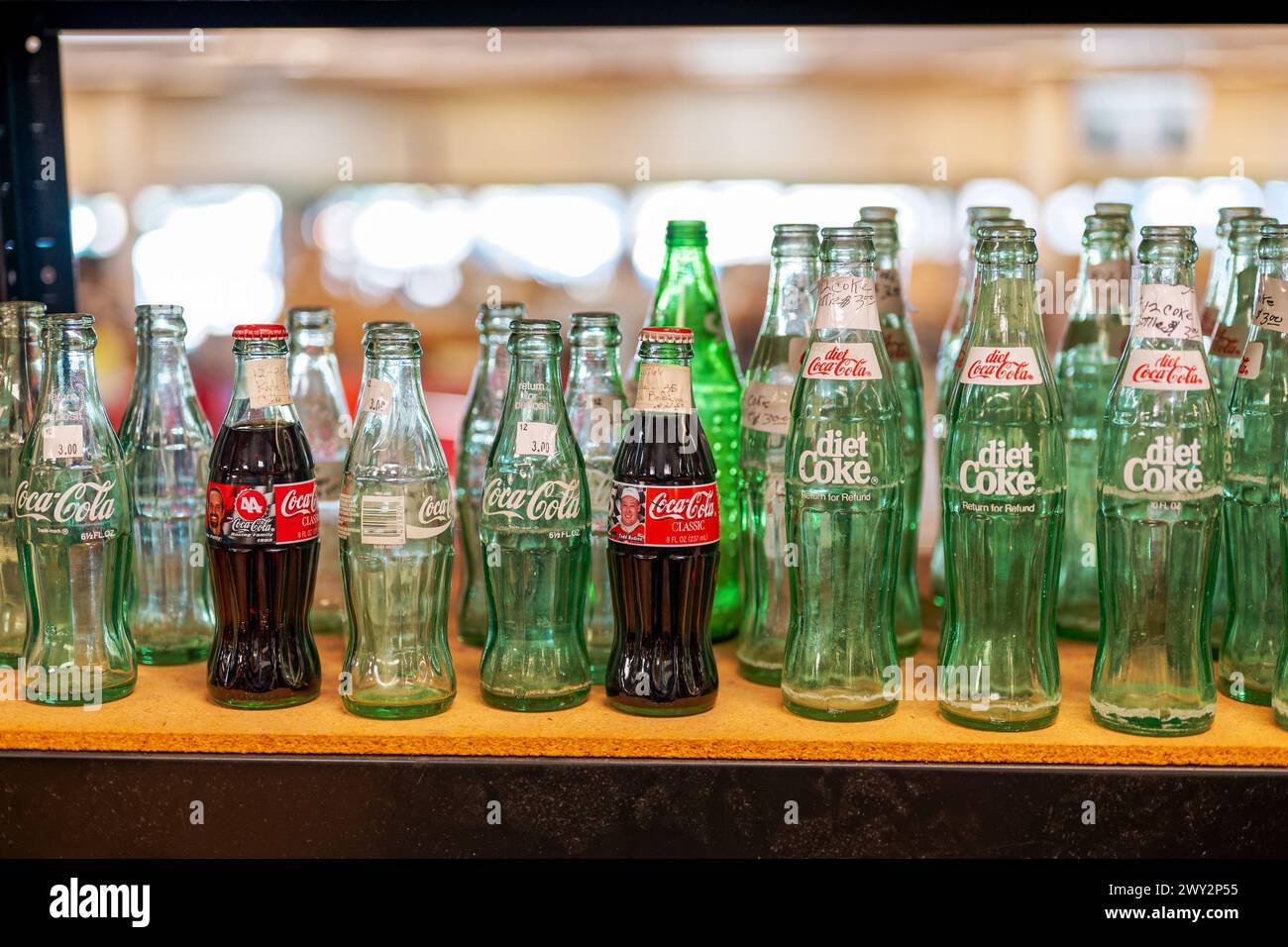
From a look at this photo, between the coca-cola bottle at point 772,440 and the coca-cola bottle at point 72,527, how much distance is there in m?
0.69

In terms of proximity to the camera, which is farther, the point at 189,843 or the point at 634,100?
the point at 634,100

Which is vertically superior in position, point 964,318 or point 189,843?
point 964,318

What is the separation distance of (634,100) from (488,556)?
2.61ft

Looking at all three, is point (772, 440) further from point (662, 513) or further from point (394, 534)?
point (394, 534)

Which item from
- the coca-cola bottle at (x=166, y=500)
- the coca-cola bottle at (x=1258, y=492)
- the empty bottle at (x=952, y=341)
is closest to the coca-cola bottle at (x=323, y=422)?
the coca-cola bottle at (x=166, y=500)

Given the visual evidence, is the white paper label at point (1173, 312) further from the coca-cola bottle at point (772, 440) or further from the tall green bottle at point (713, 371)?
the tall green bottle at point (713, 371)

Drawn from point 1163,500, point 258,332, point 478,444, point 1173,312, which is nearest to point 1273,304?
point 1173,312

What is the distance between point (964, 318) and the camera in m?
1.67

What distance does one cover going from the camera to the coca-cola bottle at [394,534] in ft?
4.37

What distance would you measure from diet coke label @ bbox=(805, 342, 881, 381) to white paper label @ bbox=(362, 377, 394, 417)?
446 millimetres

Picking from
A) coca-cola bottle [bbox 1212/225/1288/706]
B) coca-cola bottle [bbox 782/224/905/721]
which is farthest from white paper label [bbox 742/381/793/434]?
coca-cola bottle [bbox 1212/225/1288/706]
